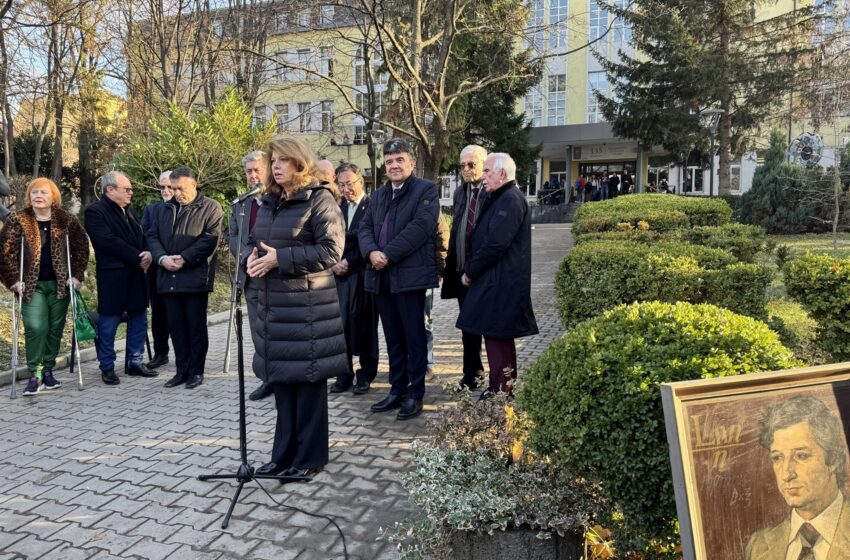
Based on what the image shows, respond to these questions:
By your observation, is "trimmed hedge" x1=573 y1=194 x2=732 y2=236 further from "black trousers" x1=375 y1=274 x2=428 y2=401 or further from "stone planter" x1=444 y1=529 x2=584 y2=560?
"stone planter" x1=444 y1=529 x2=584 y2=560

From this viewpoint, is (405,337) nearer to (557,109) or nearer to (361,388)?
(361,388)

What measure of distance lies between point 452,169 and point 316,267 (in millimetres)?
25951

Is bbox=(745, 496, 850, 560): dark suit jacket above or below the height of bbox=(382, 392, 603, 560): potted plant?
above

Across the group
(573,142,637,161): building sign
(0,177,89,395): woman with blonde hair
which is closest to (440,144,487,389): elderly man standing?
(0,177,89,395): woman with blonde hair

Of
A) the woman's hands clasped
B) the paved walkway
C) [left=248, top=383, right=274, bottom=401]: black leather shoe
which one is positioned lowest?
the paved walkway

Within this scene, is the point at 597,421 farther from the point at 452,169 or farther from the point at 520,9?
the point at 452,169

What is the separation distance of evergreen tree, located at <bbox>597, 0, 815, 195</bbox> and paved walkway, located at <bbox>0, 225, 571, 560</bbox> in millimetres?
24903

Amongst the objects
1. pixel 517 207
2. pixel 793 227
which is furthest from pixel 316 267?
pixel 793 227

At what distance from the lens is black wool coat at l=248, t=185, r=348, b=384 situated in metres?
3.81

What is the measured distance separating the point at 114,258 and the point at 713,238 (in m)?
7.03

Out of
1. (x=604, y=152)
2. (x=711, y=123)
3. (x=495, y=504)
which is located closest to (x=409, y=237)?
(x=495, y=504)

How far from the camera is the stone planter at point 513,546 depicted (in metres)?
2.70

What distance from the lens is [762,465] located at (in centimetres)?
204

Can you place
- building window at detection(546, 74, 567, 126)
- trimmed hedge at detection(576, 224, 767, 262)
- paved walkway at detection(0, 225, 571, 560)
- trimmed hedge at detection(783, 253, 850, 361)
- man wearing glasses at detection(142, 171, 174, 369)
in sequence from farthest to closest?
building window at detection(546, 74, 567, 126) < trimmed hedge at detection(576, 224, 767, 262) < man wearing glasses at detection(142, 171, 174, 369) < trimmed hedge at detection(783, 253, 850, 361) < paved walkway at detection(0, 225, 571, 560)
